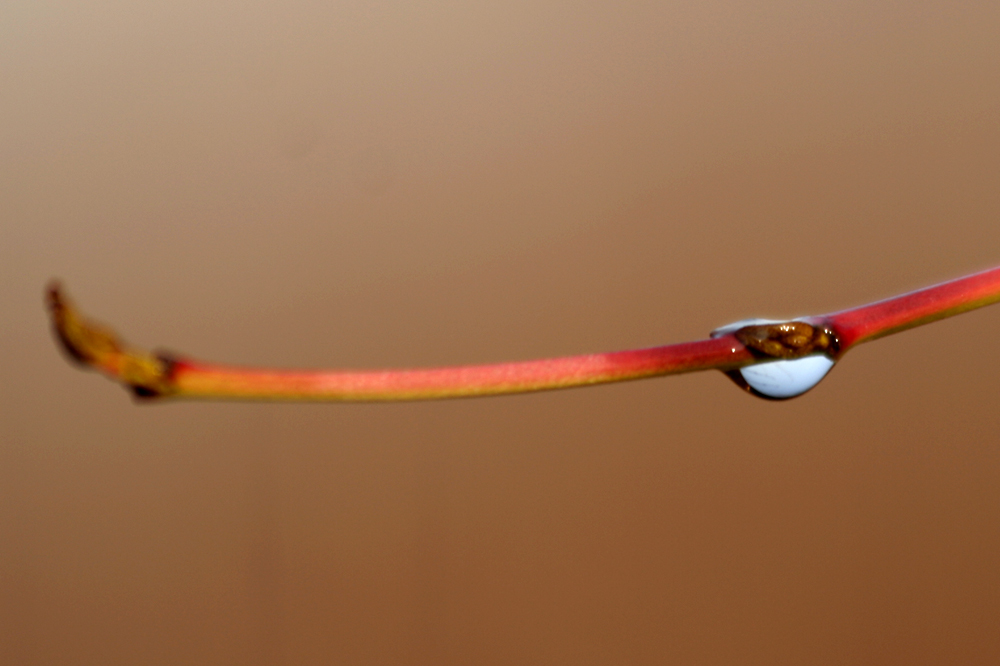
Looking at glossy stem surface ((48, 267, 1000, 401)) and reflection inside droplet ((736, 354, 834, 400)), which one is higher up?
reflection inside droplet ((736, 354, 834, 400))

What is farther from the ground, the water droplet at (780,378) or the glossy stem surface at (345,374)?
the water droplet at (780,378)

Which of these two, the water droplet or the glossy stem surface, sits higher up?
the water droplet

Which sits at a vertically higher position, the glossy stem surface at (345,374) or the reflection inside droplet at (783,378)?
the reflection inside droplet at (783,378)
